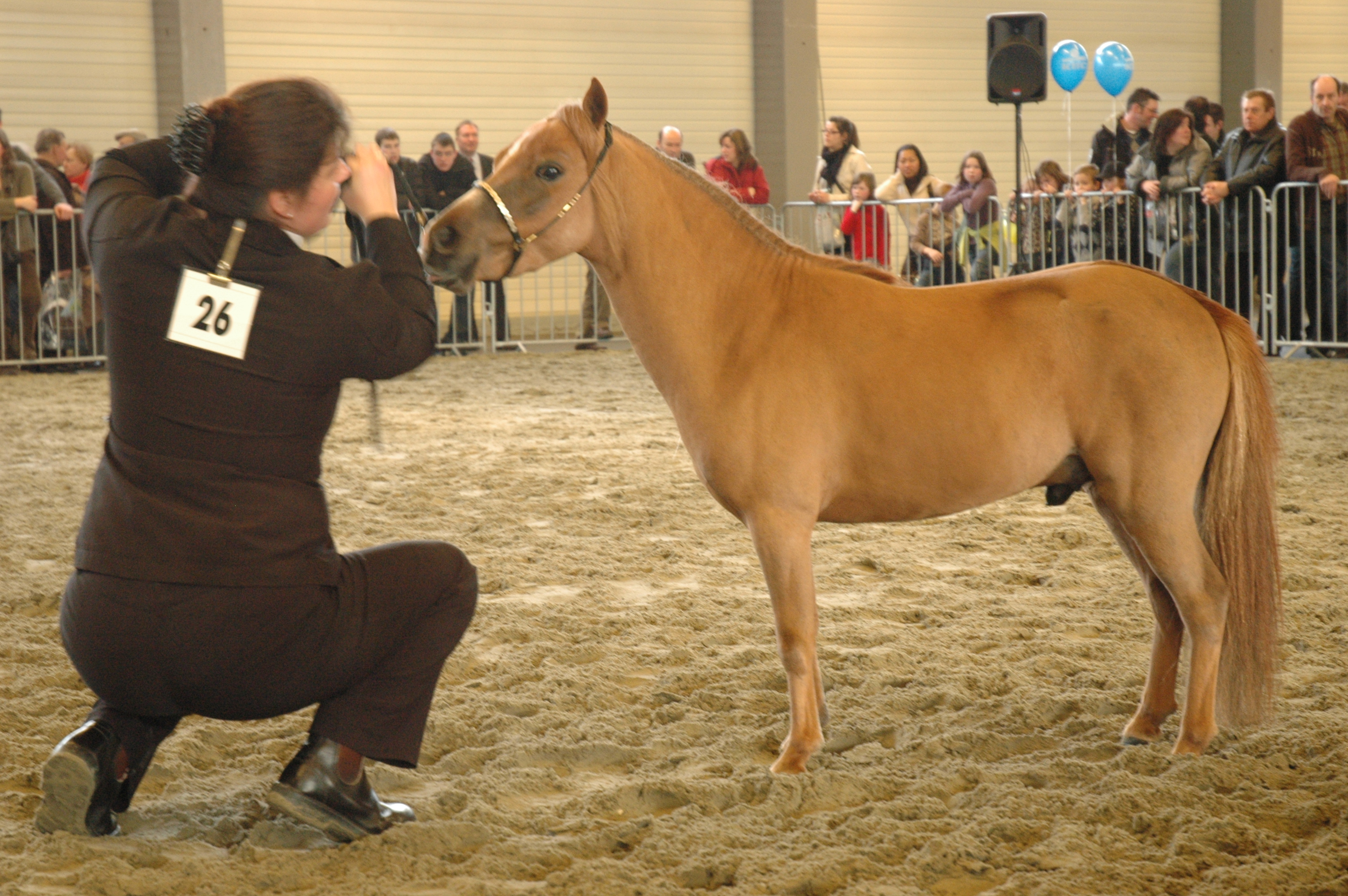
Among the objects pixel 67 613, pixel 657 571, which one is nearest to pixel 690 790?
pixel 67 613

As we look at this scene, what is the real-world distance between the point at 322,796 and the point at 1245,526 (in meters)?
2.37

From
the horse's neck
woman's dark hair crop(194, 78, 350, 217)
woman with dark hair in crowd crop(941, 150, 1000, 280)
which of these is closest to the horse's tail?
the horse's neck

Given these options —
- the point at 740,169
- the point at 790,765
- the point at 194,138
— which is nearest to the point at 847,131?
the point at 740,169

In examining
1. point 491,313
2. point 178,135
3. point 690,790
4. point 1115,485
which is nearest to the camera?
point 178,135

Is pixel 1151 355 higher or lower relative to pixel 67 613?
higher

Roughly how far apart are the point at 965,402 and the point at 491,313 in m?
11.2

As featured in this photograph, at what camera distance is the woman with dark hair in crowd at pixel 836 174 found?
14117 millimetres

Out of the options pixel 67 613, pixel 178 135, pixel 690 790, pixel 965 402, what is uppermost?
pixel 178 135

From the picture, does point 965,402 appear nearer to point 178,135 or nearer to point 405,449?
point 178,135

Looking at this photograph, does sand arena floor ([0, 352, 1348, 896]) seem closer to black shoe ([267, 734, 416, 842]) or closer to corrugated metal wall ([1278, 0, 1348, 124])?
black shoe ([267, 734, 416, 842])

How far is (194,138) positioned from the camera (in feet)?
8.48

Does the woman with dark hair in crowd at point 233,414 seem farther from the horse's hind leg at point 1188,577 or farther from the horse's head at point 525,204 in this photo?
the horse's hind leg at point 1188,577

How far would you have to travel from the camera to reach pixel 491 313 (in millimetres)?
14234

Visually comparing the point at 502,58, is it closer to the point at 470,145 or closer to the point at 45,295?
the point at 470,145
